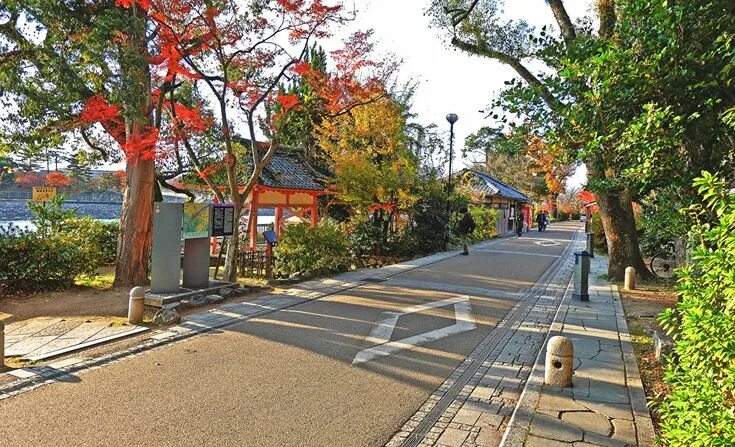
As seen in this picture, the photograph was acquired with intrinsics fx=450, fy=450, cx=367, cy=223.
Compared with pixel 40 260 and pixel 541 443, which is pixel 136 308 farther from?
pixel 541 443

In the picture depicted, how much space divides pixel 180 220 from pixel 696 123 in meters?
8.11

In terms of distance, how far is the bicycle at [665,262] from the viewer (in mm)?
12655

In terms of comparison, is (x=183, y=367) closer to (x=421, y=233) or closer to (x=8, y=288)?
(x=8, y=288)

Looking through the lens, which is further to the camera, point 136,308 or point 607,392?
point 136,308

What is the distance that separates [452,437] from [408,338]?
2.92 m

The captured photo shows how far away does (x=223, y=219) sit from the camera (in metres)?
9.95

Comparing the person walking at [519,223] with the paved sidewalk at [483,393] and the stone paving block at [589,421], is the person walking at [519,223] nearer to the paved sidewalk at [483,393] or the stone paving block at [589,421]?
the paved sidewalk at [483,393]

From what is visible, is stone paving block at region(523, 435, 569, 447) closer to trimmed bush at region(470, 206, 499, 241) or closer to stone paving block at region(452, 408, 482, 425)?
stone paving block at region(452, 408, 482, 425)

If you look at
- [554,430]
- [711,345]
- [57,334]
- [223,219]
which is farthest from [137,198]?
[711,345]


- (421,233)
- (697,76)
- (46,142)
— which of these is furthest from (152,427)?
(421,233)

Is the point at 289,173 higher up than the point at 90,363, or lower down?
higher up

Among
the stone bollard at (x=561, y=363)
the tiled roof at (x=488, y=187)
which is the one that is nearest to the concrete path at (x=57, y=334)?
the stone bollard at (x=561, y=363)

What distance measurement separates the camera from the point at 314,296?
9.55 meters

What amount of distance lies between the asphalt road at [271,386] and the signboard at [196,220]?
2550mm
